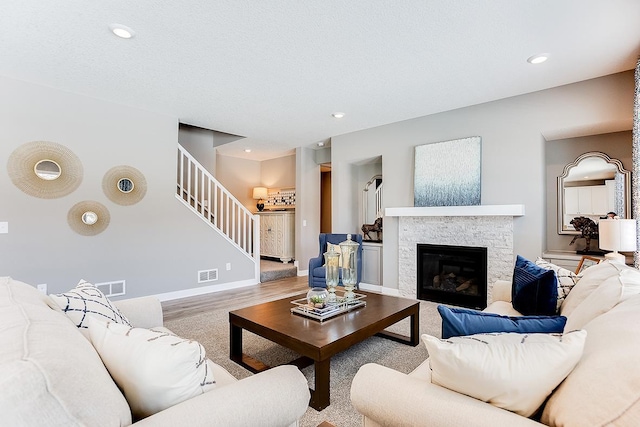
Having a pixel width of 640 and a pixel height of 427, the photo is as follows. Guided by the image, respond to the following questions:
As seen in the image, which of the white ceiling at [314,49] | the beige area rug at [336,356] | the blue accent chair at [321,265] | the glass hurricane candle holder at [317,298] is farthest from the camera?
the blue accent chair at [321,265]

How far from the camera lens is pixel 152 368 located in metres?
0.93

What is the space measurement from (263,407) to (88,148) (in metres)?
4.25

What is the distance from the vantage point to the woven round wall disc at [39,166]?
3.51 metres

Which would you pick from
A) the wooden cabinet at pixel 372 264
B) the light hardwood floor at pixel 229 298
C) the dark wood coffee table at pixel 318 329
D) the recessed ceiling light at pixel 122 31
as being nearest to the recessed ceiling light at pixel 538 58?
the dark wood coffee table at pixel 318 329

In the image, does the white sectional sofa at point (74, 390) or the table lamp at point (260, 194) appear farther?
the table lamp at point (260, 194)

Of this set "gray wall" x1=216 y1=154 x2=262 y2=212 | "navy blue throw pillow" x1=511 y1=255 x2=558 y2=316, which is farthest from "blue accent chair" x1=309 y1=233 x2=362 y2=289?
"gray wall" x1=216 y1=154 x2=262 y2=212

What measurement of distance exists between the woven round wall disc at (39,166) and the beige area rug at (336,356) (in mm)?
2065

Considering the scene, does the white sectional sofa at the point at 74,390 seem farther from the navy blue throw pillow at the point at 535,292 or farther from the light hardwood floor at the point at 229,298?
the light hardwood floor at the point at 229,298

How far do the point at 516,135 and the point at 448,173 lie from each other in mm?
888

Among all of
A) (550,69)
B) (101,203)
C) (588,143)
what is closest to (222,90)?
(101,203)

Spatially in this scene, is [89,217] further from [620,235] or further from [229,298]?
[620,235]

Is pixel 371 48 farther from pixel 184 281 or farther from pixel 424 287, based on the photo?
pixel 184 281

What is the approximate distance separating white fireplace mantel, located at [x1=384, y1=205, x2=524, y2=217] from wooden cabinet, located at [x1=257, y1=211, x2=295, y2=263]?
9.03 ft

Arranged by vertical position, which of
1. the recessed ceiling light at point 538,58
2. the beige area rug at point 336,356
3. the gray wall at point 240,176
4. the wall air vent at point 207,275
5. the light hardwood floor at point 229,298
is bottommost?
the light hardwood floor at point 229,298
